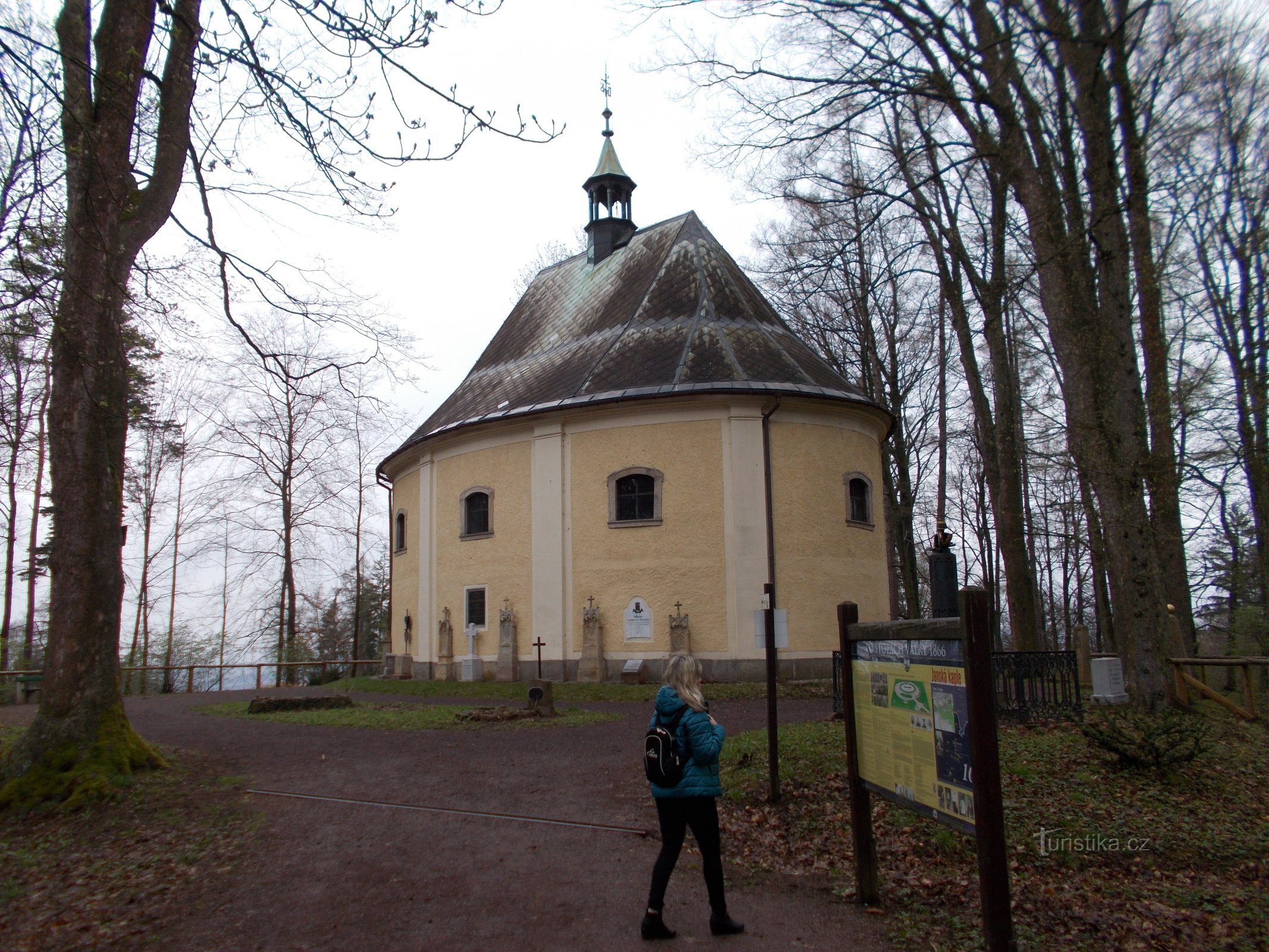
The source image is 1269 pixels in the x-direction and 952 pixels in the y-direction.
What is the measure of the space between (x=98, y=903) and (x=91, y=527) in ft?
13.0

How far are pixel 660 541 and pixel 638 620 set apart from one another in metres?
1.69

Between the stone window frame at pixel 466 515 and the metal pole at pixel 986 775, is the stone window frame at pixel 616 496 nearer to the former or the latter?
the stone window frame at pixel 466 515

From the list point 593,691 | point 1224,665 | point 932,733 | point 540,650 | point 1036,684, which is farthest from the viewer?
point 540,650

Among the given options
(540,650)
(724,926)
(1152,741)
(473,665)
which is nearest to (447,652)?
(473,665)

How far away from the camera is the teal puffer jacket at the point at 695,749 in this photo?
4.59m

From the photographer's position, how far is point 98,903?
5340mm

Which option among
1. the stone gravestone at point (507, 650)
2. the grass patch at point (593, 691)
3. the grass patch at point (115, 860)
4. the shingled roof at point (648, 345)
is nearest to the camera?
the grass patch at point (115, 860)

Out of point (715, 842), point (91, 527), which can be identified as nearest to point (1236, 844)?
point (715, 842)

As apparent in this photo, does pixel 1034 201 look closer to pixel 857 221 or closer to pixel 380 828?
pixel 857 221

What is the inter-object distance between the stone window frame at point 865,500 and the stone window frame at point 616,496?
4020 mm

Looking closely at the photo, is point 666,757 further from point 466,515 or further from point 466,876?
point 466,515

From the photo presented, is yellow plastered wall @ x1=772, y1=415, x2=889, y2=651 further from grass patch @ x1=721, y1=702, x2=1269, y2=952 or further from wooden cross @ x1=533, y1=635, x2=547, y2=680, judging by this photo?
grass patch @ x1=721, y1=702, x2=1269, y2=952

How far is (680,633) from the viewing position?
17.9 m

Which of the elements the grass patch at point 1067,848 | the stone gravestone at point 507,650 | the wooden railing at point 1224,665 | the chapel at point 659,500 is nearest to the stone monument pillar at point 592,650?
the chapel at point 659,500
